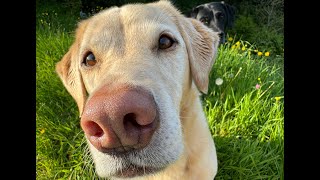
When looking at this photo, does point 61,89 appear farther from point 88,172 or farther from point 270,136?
point 270,136

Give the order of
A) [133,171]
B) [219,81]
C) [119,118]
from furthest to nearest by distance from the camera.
A: 1. [219,81]
2. [133,171]
3. [119,118]

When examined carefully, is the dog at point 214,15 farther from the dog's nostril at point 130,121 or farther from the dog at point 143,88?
the dog's nostril at point 130,121

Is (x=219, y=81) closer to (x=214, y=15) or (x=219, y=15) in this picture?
(x=214, y=15)

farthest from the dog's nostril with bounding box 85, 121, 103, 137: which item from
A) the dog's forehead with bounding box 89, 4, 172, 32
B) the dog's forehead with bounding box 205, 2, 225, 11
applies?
the dog's forehead with bounding box 205, 2, 225, 11

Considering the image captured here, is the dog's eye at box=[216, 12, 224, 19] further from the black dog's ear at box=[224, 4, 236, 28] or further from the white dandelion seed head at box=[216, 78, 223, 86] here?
the white dandelion seed head at box=[216, 78, 223, 86]

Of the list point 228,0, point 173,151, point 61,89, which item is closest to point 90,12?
point 61,89

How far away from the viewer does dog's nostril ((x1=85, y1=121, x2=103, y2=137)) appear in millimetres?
1458

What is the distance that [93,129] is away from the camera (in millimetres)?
1481

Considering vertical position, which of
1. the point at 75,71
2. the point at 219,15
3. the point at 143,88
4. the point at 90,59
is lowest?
the point at 219,15

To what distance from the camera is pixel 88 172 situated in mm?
3340

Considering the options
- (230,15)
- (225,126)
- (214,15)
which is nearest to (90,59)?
(225,126)

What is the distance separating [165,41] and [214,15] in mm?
4015

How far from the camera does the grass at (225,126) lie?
3406 mm

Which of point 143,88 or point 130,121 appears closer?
point 130,121
